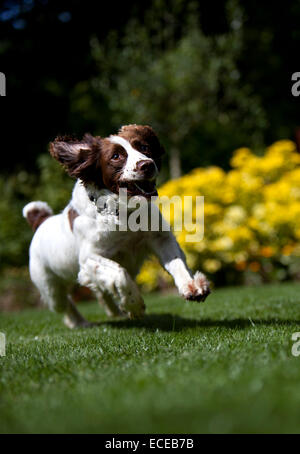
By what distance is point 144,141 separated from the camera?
10.8 ft

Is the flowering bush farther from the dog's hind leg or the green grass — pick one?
the green grass

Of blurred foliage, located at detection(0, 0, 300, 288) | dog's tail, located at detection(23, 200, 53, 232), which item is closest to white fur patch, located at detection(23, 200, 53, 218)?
dog's tail, located at detection(23, 200, 53, 232)

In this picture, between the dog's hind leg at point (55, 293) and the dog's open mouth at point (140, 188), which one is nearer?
the dog's open mouth at point (140, 188)

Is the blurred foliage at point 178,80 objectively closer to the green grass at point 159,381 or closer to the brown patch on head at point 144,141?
the brown patch on head at point 144,141

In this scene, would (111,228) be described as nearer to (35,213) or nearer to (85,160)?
(85,160)

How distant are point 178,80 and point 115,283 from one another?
7083 mm

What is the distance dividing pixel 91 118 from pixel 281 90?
198 inches

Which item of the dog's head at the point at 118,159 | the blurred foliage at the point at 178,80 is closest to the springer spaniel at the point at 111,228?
the dog's head at the point at 118,159

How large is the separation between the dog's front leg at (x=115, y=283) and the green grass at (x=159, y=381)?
196 millimetres

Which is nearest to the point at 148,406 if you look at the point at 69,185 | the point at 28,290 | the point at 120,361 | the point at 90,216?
the point at 120,361

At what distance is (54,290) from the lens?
4266mm

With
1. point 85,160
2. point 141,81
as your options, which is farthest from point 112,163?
point 141,81

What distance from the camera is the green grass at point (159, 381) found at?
5.23 feet

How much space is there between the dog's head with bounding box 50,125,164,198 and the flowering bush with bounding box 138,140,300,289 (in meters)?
3.86
